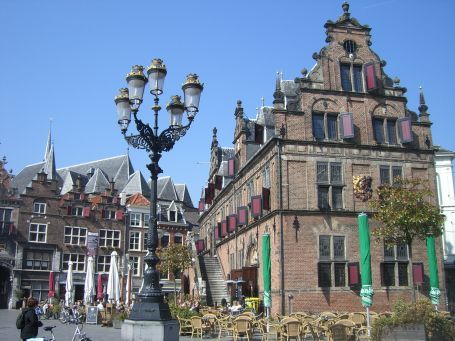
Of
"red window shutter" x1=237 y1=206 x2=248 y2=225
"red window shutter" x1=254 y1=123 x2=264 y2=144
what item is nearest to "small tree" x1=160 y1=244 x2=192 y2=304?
"red window shutter" x1=237 y1=206 x2=248 y2=225

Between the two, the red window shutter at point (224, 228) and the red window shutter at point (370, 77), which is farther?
the red window shutter at point (224, 228)

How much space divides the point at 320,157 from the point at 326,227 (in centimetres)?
374

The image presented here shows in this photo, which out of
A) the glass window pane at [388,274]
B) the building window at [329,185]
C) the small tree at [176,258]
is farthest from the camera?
the small tree at [176,258]

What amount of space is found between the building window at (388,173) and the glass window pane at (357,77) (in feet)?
15.4

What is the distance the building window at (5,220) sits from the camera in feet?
154

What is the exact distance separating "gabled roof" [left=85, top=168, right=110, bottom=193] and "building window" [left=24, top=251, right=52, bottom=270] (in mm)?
11182

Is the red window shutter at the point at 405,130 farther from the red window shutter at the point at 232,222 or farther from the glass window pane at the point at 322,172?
the red window shutter at the point at 232,222

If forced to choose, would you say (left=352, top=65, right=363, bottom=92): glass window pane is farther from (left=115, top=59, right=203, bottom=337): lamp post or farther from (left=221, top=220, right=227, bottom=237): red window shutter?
(left=115, top=59, right=203, bottom=337): lamp post

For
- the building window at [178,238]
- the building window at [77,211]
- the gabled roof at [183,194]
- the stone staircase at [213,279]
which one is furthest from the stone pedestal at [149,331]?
the gabled roof at [183,194]

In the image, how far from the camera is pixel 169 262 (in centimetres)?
3834

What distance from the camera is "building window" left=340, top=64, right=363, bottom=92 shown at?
27.3m

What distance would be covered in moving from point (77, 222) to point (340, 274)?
3467 centimetres

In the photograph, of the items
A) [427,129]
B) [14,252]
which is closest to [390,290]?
[427,129]

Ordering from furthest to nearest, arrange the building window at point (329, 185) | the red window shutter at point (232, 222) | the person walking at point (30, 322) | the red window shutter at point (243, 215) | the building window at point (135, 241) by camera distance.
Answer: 1. the building window at point (135, 241)
2. the red window shutter at point (232, 222)
3. the red window shutter at point (243, 215)
4. the building window at point (329, 185)
5. the person walking at point (30, 322)
